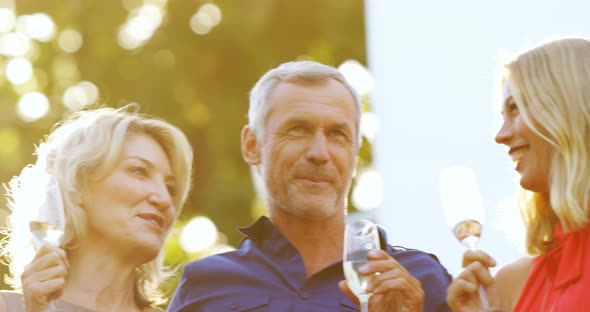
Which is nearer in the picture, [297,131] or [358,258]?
[358,258]

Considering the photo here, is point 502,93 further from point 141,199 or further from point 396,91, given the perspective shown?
point 396,91

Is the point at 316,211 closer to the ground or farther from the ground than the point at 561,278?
farther from the ground

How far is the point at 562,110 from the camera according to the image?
4.37 meters

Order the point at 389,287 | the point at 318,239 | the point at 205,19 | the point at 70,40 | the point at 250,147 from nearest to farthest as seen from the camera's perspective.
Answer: the point at 389,287, the point at 318,239, the point at 250,147, the point at 205,19, the point at 70,40

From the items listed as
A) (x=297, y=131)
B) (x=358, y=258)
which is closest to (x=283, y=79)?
(x=297, y=131)

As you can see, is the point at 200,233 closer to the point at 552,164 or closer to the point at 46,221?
the point at 46,221

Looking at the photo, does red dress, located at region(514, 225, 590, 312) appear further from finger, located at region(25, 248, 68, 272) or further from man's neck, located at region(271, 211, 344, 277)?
finger, located at region(25, 248, 68, 272)

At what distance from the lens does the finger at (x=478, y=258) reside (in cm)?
420

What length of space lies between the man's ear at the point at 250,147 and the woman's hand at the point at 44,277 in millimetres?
1102

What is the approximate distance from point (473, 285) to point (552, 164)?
563mm

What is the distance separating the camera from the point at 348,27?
36.4 ft

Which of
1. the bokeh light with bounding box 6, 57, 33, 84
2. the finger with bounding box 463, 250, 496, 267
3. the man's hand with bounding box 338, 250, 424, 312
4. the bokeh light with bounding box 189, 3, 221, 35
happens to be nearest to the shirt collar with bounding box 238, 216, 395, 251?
the man's hand with bounding box 338, 250, 424, 312

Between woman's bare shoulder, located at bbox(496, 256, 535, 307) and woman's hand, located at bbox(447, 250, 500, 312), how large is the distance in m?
0.46

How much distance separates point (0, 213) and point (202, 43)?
6154 millimetres
